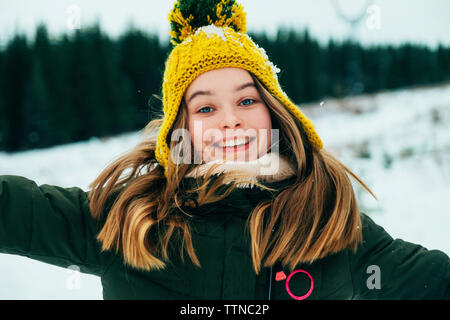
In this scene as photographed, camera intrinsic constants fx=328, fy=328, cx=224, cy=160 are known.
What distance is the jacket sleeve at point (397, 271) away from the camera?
1.27m

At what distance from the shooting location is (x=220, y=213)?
1327mm

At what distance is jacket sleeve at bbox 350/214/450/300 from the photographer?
1.27 meters

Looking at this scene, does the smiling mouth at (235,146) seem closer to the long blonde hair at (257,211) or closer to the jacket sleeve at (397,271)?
the long blonde hair at (257,211)

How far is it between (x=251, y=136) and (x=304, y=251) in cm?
51

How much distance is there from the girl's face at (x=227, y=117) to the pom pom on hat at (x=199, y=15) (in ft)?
0.96

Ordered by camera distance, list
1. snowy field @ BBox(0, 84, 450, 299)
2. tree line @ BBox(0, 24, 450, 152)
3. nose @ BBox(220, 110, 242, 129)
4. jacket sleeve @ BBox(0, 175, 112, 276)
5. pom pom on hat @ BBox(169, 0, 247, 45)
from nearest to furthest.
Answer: jacket sleeve @ BBox(0, 175, 112, 276) → nose @ BBox(220, 110, 242, 129) → pom pom on hat @ BBox(169, 0, 247, 45) → snowy field @ BBox(0, 84, 450, 299) → tree line @ BBox(0, 24, 450, 152)

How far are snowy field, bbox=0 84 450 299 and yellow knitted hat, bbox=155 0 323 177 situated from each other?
73cm

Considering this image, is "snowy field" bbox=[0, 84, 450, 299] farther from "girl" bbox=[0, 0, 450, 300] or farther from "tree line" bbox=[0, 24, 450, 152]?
"tree line" bbox=[0, 24, 450, 152]

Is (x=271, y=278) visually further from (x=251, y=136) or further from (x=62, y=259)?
(x=62, y=259)

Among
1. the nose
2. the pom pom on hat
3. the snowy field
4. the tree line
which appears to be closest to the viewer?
the nose

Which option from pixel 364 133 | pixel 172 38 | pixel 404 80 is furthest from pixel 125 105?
pixel 404 80

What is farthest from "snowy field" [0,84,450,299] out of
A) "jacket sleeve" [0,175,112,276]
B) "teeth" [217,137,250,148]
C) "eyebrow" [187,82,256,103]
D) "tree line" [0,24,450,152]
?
"tree line" [0,24,450,152]

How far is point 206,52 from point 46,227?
946 mm

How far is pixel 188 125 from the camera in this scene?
→ 149 centimetres
